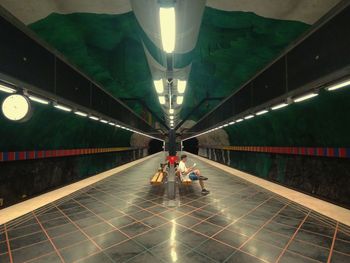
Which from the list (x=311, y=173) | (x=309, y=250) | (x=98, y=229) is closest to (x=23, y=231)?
(x=98, y=229)

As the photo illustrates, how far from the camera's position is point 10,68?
3.93 m

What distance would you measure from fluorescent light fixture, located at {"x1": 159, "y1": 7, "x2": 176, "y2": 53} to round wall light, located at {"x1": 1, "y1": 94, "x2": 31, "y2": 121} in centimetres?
315

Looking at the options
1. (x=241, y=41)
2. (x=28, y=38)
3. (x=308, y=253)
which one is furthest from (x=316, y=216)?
(x=28, y=38)

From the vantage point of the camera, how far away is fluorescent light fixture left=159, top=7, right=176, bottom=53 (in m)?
3.16

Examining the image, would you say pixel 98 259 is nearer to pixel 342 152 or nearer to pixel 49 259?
pixel 49 259

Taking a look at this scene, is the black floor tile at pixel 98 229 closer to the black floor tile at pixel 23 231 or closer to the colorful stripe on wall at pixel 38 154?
the black floor tile at pixel 23 231

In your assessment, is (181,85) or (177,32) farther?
(181,85)

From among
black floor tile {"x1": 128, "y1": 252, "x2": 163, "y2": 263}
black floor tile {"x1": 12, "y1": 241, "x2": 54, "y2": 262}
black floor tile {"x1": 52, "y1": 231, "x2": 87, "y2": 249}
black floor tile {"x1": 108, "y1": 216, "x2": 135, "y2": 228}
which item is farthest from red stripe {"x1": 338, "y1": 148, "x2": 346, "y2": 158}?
black floor tile {"x1": 12, "y1": 241, "x2": 54, "y2": 262}

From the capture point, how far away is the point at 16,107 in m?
4.57

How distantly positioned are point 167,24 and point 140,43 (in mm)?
5110

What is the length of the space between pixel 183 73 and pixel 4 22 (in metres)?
4.95

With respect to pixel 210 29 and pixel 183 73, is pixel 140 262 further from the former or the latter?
pixel 210 29

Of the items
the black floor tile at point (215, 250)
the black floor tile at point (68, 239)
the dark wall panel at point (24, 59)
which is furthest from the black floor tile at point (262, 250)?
the dark wall panel at point (24, 59)

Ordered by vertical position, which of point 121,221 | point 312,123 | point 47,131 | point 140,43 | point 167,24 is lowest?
point 121,221
